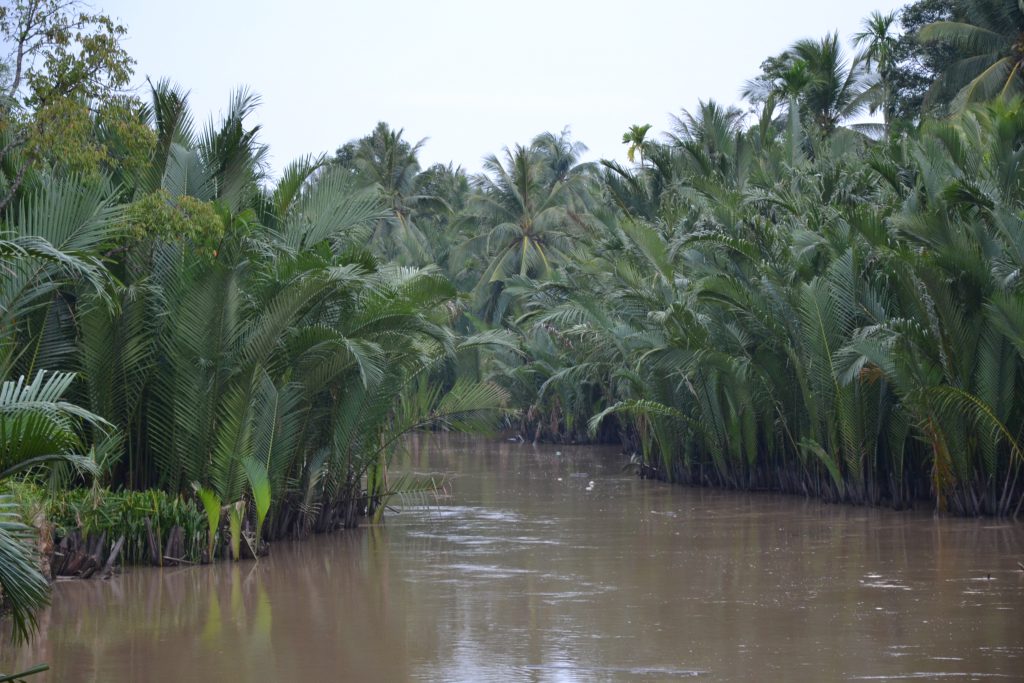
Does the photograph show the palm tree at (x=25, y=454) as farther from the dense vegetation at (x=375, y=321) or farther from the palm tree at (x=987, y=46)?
the palm tree at (x=987, y=46)

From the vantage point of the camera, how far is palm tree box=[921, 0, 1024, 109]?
2888cm

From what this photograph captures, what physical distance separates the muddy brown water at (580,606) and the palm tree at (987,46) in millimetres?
16596

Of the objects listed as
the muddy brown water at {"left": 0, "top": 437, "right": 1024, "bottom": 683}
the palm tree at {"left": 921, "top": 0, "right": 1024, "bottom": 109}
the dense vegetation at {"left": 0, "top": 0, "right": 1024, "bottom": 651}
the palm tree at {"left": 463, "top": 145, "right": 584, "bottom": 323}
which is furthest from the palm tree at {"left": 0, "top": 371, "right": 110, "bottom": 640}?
the palm tree at {"left": 463, "top": 145, "right": 584, "bottom": 323}

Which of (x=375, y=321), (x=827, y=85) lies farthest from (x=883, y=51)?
(x=375, y=321)

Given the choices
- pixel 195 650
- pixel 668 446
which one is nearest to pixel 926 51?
pixel 668 446

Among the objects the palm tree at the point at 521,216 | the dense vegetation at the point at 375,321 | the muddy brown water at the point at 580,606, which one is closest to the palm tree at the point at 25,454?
the dense vegetation at the point at 375,321

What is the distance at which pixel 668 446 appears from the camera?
830 inches

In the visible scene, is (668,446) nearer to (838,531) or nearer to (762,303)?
(762,303)

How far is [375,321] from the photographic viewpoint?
14.0 m

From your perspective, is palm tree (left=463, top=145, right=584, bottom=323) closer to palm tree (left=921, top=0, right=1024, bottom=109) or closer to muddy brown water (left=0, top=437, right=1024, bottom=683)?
palm tree (left=921, top=0, right=1024, bottom=109)

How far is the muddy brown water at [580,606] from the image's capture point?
8094mm

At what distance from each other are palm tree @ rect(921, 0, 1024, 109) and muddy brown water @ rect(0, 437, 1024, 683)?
16.6 metres

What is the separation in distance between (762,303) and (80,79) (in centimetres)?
1040

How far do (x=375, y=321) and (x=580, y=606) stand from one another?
16.5ft
